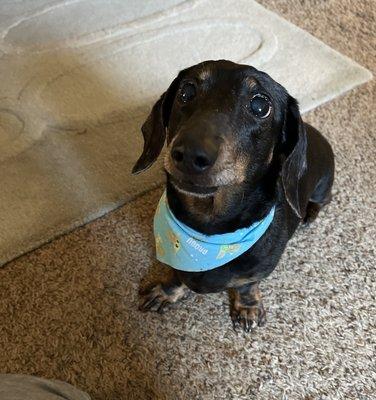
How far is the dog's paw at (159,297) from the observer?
5.96ft

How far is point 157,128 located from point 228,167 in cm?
35

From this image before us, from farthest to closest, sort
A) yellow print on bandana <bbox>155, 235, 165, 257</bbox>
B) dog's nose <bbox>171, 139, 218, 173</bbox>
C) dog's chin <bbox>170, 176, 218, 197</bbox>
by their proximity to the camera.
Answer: yellow print on bandana <bbox>155, 235, 165, 257</bbox>
dog's chin <bbox>170, 176, 218, 197</bbox>
dog's nose <bbox>171, 139, 218, 173</bbox>

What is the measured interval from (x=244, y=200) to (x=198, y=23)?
1.79 metres

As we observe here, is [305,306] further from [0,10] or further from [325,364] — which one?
[0,10]

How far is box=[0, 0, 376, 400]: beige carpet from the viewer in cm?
168

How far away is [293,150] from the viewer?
1370 millimetres

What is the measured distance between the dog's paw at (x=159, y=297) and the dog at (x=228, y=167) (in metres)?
0.09

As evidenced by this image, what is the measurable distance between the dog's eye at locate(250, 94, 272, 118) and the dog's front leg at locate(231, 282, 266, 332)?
26.3 inches

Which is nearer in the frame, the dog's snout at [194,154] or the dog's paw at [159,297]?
the dog's snout at [194,154]

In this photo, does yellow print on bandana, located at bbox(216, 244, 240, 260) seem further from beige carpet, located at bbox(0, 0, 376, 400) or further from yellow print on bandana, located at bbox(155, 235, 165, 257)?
beige carpet, located at bbox(0, 0, 376, 400)

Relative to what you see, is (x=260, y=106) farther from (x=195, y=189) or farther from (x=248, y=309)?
(x=248, y=309)

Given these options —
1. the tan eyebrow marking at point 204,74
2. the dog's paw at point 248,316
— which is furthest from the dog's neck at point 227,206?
the dog's paw at point 248,316

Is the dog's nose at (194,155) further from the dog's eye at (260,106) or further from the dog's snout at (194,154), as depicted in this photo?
the dog's eye at (260,106)

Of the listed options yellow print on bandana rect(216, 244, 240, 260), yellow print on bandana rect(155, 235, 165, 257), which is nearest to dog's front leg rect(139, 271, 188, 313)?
yellow print on bandana rect(155, 235, 165, 257)
